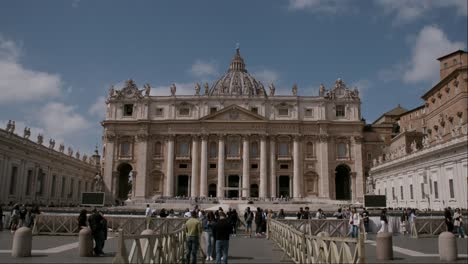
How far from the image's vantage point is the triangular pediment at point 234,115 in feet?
218

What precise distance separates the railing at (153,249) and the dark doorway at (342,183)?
59.8 m

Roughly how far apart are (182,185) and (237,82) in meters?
36.1

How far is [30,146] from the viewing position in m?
46.4

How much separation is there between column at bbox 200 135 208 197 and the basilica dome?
28.5 meters

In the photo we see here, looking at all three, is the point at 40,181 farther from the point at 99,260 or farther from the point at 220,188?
the point at 99,260

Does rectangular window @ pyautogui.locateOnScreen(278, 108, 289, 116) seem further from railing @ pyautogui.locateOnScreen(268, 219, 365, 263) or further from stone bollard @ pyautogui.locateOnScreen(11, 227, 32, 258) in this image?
stone bollard @ pyautogui.locateOnScreen(11, 227, 32, 258)

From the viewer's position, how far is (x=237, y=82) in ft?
320

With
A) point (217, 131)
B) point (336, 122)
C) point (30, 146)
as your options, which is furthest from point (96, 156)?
point (336, 122)

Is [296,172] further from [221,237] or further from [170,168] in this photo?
[221,237]

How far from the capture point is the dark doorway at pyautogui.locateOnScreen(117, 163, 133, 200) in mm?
70137

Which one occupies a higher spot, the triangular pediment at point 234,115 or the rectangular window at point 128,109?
the rectangular window at point 128,109

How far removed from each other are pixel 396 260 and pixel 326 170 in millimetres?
52657

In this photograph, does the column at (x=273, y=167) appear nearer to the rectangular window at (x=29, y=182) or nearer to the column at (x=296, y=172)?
the column at (x=296, y=172)

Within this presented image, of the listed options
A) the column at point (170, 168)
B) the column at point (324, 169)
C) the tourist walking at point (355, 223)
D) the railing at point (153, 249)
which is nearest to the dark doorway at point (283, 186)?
the column at point (324, 169)
